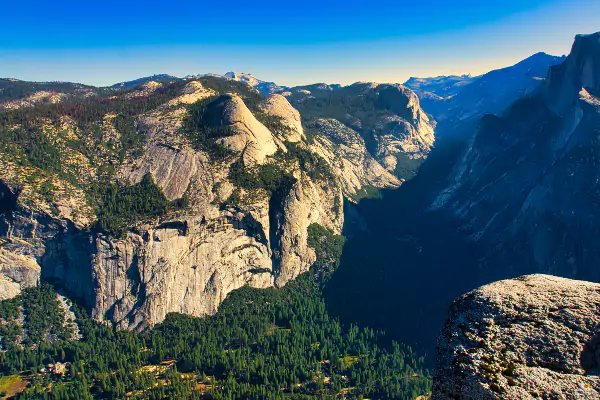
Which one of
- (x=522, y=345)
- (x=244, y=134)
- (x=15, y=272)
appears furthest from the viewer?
(x=244, y=134)

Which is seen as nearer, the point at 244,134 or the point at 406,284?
the point at 406,284

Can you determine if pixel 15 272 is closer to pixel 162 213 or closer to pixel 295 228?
pixel 162 213

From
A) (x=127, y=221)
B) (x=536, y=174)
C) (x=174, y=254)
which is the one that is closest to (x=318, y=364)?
(x=174, y=254)

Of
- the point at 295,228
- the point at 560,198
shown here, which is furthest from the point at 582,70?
the point at 295,228

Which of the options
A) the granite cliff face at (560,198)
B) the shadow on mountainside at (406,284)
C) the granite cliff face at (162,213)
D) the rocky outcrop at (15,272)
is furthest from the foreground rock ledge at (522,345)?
the rocky outcrop at (15,272)

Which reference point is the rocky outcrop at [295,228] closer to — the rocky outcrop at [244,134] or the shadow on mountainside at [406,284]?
the shadow on mountainside at [406,284]

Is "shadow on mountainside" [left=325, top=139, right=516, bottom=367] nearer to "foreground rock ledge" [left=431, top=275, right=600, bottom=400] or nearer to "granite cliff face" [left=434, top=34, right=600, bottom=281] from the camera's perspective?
"granite cliff face" [left=434, top=34, right=600, bottom=281]

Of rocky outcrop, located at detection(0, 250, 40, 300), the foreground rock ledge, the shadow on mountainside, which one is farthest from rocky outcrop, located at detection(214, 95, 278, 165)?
the foreground rock ledge

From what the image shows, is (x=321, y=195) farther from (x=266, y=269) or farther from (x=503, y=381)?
(x=503, y=381)
